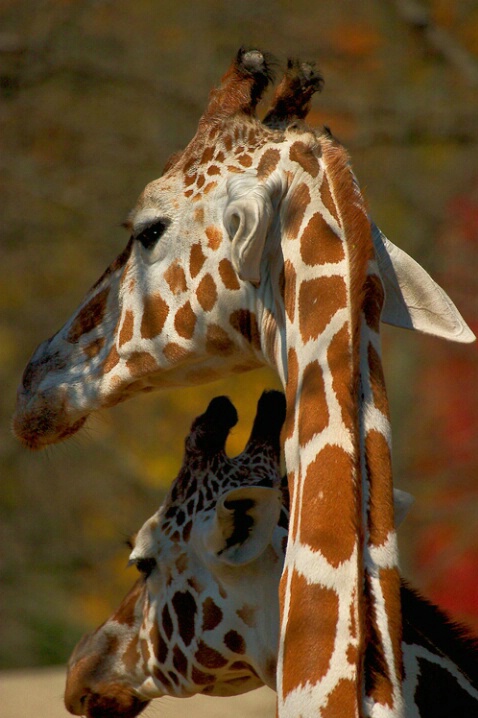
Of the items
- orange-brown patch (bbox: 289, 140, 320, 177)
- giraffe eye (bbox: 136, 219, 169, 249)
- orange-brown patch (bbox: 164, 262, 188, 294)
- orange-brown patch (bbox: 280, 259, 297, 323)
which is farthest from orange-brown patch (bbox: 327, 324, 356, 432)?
giraffe eye (bbox: 136, 219, 169, 249)

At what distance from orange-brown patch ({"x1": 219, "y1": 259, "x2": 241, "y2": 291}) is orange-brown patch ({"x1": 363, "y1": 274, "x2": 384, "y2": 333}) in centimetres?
30

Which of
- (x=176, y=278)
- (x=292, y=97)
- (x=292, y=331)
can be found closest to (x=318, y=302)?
(x=292, y=331)

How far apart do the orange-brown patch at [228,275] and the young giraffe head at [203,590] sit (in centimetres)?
40

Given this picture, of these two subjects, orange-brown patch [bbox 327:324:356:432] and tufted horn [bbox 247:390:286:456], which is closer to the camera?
orange-brown patch [bbox 327:324:356:432]

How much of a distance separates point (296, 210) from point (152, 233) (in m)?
0.38

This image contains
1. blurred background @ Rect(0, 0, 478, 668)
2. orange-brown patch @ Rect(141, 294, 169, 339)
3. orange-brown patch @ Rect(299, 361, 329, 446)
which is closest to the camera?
orange-brown patch @ Rect(299, 361, 329, 446)

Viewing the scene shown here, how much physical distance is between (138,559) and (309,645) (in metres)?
1.02

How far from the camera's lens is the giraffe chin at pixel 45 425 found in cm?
219

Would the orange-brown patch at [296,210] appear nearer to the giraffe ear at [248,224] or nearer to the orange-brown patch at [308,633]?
the giraffe ear at [248,224]

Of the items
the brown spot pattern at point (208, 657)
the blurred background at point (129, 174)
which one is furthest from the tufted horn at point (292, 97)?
the blurred background at point (129, 174)

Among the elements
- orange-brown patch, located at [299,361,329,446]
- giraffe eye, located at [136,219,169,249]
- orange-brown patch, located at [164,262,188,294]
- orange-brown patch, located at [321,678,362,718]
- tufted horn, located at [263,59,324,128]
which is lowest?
orange-brown patch, located at [321,678,362,718]

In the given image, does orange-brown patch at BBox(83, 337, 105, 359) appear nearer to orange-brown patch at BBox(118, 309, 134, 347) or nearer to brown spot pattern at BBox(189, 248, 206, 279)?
orange-brown patch at BBox(118, 309, 134, 347)

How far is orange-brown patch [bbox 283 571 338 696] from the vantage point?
1.47 m

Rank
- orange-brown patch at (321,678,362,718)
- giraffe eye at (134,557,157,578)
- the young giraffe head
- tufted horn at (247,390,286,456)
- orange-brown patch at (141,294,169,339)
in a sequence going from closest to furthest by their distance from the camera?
orange-brown patch at (321,678,362,718) → orange-brown patch at (141,294,169,339) → the young giraffe head → giraffe eye at (134,557,157,578) → tufted horn at (247,390,286,456)
